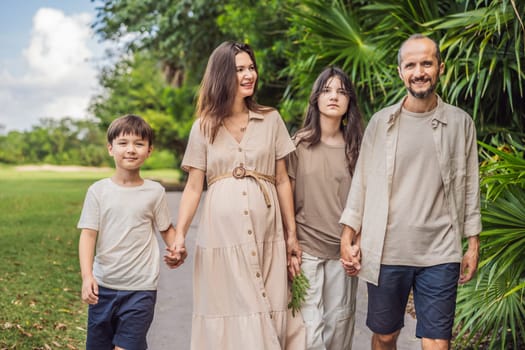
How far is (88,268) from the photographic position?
10.8 feet

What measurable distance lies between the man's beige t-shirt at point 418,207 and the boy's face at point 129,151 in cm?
132

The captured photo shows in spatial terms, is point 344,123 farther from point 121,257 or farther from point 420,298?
point 121,257

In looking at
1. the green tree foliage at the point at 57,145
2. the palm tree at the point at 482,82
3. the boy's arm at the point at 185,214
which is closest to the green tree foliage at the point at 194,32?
the palm tree at the point at 482,82

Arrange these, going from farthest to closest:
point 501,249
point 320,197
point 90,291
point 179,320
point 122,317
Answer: point 179,320 < point 501,249 < point 320,197 < point 122,317 < point 90,291

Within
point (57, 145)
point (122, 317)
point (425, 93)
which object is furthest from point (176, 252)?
point (57, 145)

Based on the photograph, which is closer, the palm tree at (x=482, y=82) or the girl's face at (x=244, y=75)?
the girl's face at (x=244, y=75)

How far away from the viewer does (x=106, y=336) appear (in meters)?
3.40

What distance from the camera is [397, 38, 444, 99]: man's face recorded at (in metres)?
3.35

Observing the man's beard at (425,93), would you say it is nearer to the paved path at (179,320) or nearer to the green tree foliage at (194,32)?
the paved path at (179,320)

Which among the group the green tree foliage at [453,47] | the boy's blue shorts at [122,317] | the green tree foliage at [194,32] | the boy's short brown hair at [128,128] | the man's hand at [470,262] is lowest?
the boy's blue shorts at [122,317]

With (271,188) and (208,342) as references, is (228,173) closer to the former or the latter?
(271,188)

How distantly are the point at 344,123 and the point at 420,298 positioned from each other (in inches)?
45.5

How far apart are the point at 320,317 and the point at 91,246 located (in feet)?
4.27

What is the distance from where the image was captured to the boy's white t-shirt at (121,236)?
333cm
